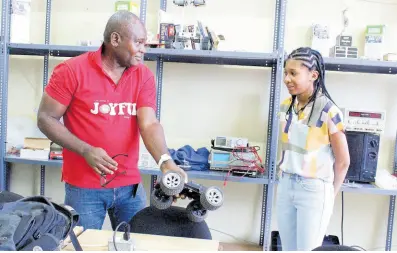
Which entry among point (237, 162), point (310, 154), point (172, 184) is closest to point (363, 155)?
point (237, 162)

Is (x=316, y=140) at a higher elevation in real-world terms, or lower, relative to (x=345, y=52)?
lower

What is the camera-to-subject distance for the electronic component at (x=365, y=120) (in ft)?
8.37

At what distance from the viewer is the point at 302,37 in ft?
9.46

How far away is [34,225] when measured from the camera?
0.96 meters

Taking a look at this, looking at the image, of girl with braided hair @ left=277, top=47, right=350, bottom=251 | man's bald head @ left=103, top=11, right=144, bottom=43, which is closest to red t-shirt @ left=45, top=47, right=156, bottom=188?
man's bald head @ left=103, top=11, right=144, bottom=43

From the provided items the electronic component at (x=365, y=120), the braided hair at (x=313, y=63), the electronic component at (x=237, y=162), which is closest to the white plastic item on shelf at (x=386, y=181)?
the electronic component at (x=365, y=120)

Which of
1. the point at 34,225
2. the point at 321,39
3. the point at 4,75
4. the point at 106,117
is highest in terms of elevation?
the point at 321,39

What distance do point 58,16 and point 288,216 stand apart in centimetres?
234

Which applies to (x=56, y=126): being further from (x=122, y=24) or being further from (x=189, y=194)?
(x=189, y=194)

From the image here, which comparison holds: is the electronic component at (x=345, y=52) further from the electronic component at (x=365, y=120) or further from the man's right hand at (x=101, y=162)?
the man's right hand at (x=101, y=162)

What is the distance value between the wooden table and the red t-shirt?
0.37 m

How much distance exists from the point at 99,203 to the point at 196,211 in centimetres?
54

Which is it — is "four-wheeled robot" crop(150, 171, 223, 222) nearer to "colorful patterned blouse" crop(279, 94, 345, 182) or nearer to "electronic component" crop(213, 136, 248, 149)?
"colorful patterned blouse" crop(279, 94, 345, 182)

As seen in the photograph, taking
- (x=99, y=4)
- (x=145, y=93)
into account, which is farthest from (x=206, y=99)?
(x=145, y=93)
